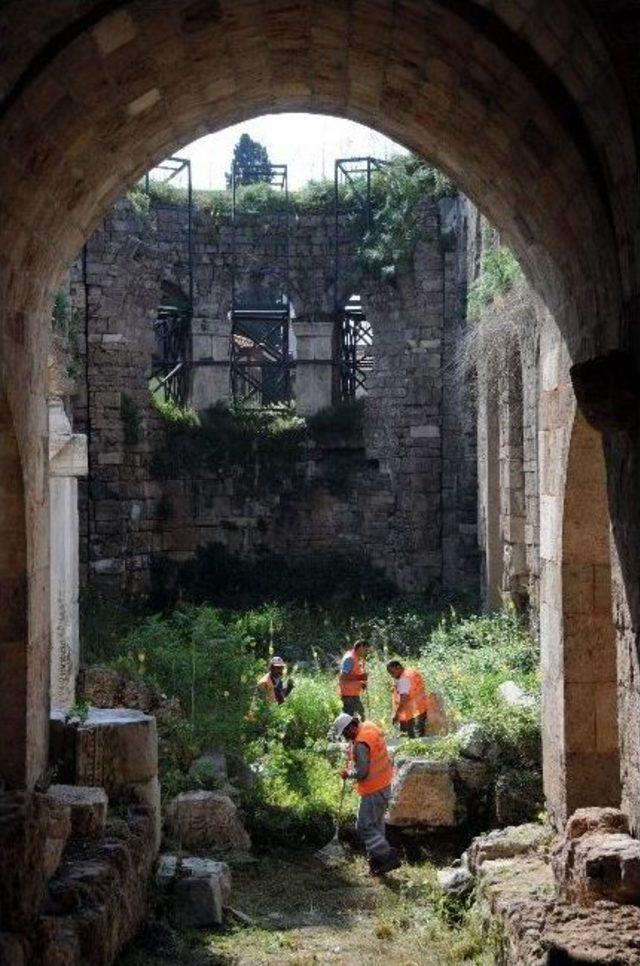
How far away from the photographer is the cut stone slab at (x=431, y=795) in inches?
361

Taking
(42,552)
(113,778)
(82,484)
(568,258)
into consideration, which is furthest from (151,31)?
(82,484)

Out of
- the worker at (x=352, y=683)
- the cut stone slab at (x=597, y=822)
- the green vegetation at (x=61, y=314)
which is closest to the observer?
the cut stone slab at (x=597, y=822)

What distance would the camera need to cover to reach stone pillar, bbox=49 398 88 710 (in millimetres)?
10336

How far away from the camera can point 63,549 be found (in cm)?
1097

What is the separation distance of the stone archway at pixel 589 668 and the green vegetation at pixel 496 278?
170 inches

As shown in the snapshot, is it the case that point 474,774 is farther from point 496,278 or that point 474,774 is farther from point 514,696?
point 496,278

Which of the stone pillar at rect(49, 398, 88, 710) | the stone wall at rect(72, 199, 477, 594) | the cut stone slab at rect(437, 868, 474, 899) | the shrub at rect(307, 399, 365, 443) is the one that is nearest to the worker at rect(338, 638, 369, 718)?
the stone pillar at rect(49, 398, 88, 710)

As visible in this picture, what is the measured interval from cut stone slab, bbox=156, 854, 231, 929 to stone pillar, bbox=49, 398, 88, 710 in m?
2.47

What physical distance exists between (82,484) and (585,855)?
494 inches

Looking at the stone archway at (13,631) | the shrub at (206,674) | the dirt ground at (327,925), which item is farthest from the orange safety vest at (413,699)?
the stone archway at (13,631)

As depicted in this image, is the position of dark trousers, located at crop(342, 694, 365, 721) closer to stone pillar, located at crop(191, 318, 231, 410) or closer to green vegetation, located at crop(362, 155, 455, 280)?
stone pillar, located at crop(191, 318, 231, 410)

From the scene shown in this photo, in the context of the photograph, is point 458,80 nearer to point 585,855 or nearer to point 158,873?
point 585,855

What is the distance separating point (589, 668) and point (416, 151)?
3226 millimetres

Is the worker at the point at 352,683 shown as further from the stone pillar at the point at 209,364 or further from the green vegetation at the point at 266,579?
the stone pillar at the point at 209,364
